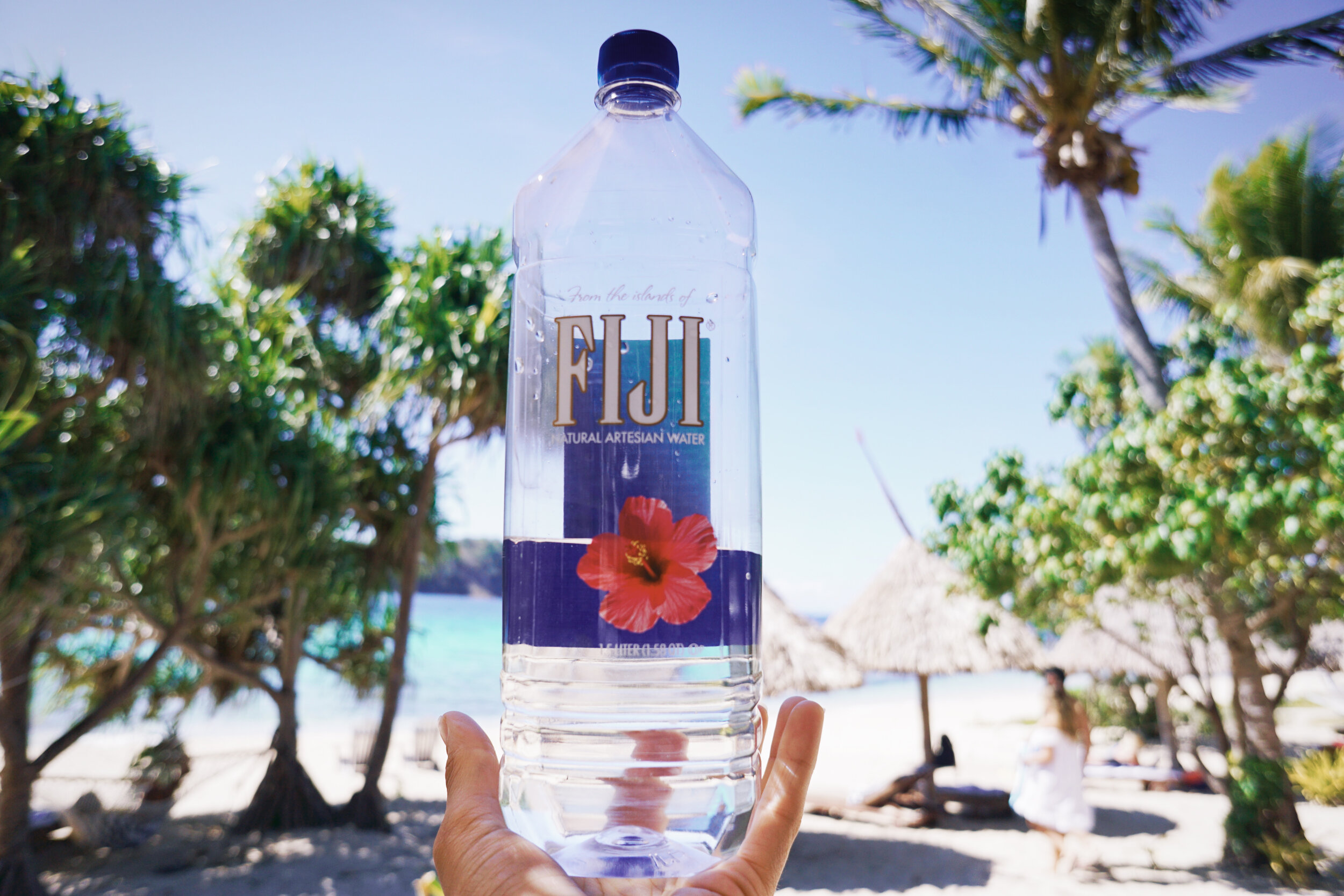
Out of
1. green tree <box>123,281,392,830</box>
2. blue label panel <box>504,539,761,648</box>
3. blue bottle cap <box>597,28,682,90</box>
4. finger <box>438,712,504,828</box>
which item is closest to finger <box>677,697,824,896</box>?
blue label panel <box>504,539,761,648</box>

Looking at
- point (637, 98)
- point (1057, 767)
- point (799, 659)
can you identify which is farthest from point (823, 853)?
point (637, 98)

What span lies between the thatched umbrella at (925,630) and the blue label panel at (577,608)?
30.3 ft

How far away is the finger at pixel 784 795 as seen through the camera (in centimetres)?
131

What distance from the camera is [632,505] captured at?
1.49m

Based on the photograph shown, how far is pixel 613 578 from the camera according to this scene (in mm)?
1472

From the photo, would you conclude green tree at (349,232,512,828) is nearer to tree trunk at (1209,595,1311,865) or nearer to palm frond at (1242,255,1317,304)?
tree trunk at (1209,595,1311,865)

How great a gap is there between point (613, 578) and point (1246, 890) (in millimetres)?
8595

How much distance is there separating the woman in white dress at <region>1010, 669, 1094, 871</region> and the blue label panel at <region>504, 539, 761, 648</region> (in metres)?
7.18

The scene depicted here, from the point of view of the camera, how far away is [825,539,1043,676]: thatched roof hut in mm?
10656

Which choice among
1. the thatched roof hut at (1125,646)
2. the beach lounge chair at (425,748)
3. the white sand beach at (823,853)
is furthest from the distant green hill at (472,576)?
the white sand beach at (823,853)

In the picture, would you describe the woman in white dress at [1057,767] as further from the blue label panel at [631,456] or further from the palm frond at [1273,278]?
the palm frond at [1273,278]

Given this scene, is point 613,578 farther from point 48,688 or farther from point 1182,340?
point 48,688

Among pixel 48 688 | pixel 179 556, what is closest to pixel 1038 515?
pixel 179 556

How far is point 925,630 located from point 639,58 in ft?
33.8
